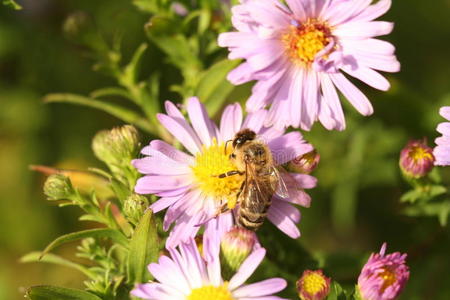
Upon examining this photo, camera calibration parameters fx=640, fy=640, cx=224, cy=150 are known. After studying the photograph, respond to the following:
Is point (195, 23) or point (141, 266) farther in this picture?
point (195, 23)

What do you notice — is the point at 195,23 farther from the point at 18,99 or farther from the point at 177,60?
the point at 18,99

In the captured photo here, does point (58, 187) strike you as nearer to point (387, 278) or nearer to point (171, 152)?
point (171, 152)

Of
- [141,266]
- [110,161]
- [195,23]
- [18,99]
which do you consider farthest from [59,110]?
[141,266]

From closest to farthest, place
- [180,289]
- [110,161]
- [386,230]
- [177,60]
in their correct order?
[180,289] < [110,161] < [177,60] < [386,230]

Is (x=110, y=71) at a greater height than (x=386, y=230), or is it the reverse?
(x=110, y=71)

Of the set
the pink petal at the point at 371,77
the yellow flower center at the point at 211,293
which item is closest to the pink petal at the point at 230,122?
the pink petal at the point at 371,77

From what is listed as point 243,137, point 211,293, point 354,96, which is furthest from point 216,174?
point 354,96

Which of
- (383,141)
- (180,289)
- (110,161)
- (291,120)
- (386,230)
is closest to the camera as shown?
(180,289)

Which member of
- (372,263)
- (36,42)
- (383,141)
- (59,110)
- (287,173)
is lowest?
(372,263)

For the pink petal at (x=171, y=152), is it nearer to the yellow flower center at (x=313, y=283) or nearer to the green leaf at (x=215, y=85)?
the green leaf at (x=215, y=85)
